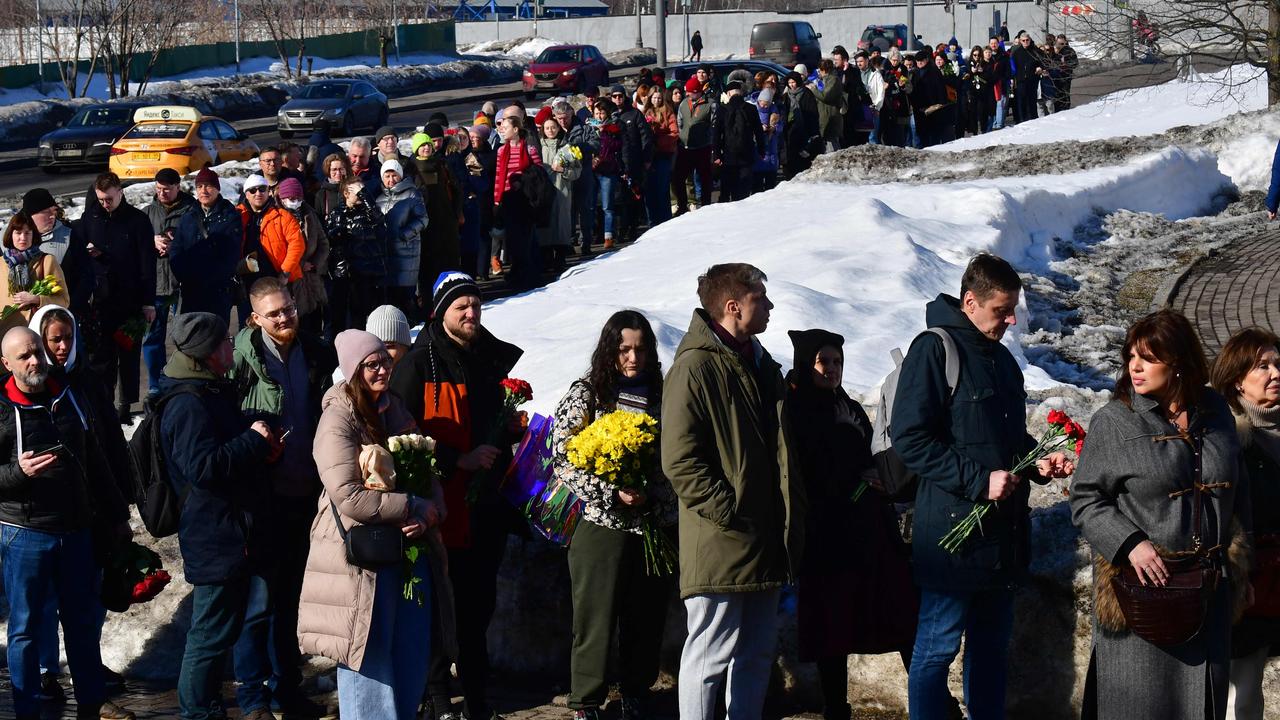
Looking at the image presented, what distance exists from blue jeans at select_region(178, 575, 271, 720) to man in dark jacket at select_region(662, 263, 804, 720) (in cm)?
193

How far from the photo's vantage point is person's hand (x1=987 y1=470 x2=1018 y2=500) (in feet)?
17.7

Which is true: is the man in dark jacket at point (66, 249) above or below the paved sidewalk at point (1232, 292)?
above

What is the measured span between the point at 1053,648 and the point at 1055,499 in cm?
72

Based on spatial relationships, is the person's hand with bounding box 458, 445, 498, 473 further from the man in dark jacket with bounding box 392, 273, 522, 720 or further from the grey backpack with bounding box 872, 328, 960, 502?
the grey backpack with bounding box 872, 328, 960, 502

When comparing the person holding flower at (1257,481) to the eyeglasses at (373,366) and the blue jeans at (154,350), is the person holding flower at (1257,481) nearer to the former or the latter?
the eyeglasses at (373,366)

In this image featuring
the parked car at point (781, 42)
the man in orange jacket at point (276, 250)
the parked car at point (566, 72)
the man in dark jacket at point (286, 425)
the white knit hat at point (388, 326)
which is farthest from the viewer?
the parked car at point (781, 42)

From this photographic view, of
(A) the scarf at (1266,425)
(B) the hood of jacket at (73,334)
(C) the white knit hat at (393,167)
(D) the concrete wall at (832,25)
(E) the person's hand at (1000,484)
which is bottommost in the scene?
(E) the person's hand at (1000,484)

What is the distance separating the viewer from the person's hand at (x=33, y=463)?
Result: 6.24m

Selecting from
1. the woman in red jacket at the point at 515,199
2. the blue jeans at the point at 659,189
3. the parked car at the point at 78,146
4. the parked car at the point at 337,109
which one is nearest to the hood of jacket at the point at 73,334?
the woman in red jacket at the point at 515,199

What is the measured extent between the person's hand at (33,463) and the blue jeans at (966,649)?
3.61 m

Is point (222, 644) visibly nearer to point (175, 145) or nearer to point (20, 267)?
point (20, 267)

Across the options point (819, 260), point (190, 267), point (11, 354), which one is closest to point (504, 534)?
point (11, 354)

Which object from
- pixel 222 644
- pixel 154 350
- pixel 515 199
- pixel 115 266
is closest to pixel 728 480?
pixel 222 644

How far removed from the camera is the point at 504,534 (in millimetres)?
6797
